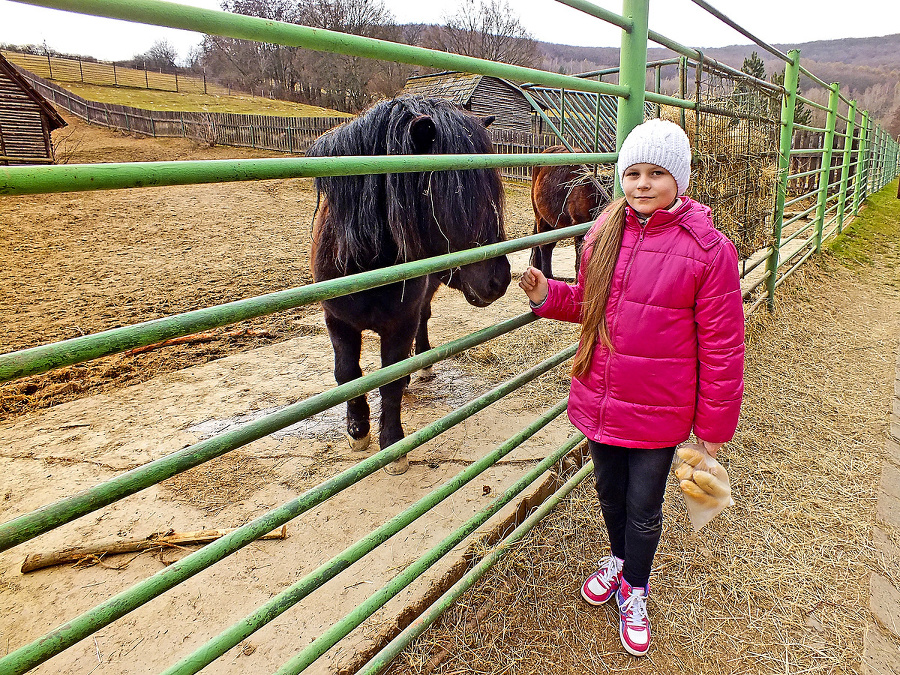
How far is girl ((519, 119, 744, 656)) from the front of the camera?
1368mm

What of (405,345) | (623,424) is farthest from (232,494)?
(623,424)

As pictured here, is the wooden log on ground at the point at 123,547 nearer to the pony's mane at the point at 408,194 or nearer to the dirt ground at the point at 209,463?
the dirt ground at the point at 209,463

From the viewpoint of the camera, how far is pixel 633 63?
1.86 meters

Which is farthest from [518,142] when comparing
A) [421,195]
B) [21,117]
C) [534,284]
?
[534,284]

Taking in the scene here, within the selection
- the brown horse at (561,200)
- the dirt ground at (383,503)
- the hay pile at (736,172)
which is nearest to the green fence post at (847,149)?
the dirt ground at (383,503)

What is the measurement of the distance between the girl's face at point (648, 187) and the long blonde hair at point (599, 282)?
0.08 meters

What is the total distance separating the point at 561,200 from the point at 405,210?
4.13m

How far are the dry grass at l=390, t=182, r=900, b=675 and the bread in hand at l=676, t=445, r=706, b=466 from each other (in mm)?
705

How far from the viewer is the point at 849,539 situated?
6.71 feet

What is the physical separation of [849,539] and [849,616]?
457 mm

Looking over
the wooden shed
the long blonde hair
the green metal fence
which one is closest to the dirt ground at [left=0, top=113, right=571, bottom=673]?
the green metal fence

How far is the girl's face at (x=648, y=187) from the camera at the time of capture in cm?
141

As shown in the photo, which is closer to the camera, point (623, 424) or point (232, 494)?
point (623, 424)

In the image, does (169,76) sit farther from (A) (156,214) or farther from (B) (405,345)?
(B) (405,345)
